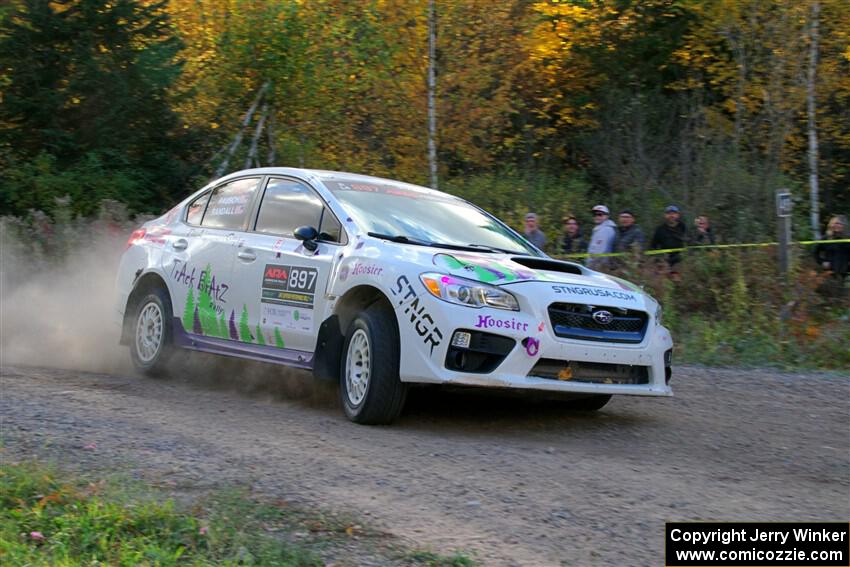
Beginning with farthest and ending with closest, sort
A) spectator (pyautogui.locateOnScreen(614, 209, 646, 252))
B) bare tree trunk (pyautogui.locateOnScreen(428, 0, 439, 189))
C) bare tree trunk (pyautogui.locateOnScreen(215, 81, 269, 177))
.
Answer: bare tree trunk (pyautogui.locateOnScreen(215, 81, 269, 177)) < bare tree trunk (pyautogui.locateOnScreen(428, 0, 439, 189)) < spectator (pyautogui.locateOnScreen(614, 209, 646, 252))

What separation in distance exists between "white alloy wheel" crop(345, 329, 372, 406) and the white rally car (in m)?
0.01

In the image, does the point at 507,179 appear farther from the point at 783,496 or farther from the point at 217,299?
the point at 783,496

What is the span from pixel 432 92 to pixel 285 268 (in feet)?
49.7

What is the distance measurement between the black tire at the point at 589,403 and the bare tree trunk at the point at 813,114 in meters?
12.3

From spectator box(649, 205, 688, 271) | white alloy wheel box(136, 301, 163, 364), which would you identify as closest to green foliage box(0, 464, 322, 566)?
white alloy wheel box(136, 301, 163, 364)

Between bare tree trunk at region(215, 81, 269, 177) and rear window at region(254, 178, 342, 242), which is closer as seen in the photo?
rear window at region(254, 178, 342, 242)

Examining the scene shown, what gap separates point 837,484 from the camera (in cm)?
601

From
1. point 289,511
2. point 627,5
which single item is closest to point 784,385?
point 289,511

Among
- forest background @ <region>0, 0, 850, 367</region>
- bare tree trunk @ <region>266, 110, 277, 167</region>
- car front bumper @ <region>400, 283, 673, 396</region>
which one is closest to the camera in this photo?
car front bumper @ <region>400, 283, 673, 396</region>

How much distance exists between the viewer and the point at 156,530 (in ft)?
14.8

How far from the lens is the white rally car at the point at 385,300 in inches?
270

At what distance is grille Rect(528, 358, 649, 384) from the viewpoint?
6930mm

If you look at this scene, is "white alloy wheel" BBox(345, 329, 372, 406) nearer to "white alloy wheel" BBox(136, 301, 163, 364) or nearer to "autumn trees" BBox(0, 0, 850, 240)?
"white alloy wheel" BBox(136, 301, 163, 364)

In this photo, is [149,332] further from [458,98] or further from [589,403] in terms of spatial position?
[458,98]
